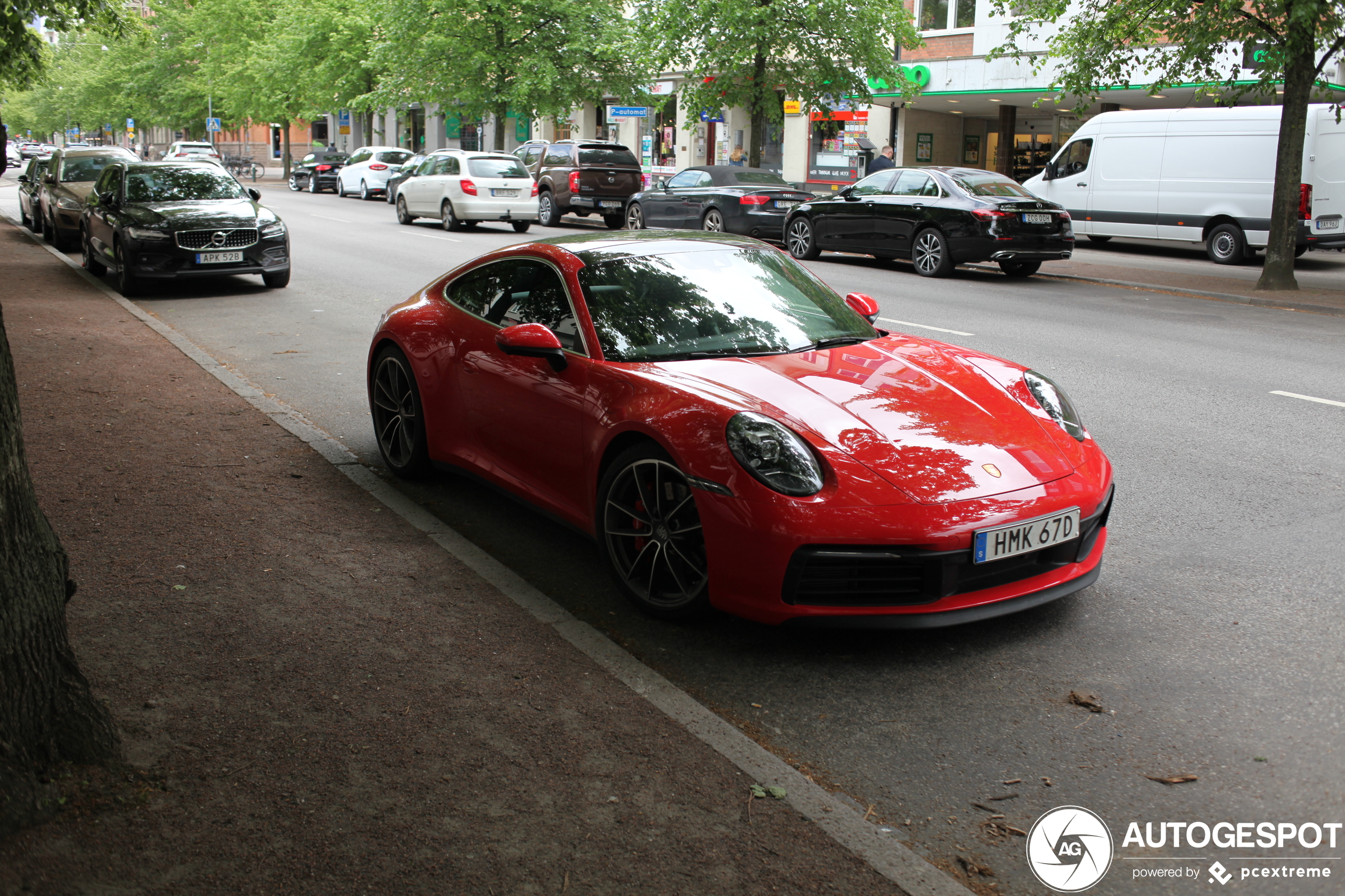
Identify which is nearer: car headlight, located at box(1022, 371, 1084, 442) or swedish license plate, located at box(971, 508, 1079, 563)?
swedish license plate, located at box(971, 508, 1079, 563)

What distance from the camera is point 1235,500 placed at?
5.89 metres

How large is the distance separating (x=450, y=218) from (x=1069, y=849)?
24.1 meters

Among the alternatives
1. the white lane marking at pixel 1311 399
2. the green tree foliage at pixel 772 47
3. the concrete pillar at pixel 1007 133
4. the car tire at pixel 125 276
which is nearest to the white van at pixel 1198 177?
the green tree foliage at pixel 772 47

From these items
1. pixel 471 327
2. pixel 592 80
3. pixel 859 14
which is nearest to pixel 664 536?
pixel 471 327

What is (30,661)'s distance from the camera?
2924 mm

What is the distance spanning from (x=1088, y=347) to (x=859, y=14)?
18913 millimetres

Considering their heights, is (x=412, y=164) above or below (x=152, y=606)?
above

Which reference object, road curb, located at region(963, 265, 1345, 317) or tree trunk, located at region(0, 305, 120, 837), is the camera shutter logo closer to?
tree trunk, located at region(0, 305, 120, 837)

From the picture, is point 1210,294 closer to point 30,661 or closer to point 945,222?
point 945,222

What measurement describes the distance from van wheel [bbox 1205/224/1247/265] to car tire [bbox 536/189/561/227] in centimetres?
1381

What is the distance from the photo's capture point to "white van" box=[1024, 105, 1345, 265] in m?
19.7

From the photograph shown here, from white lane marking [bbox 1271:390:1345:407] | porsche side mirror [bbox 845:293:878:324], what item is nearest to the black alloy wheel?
white lane marking [bbox 1271:390:1345:407]

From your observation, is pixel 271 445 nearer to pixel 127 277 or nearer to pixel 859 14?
pixel 127 277

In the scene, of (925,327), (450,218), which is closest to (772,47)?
(450,218)
